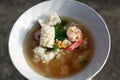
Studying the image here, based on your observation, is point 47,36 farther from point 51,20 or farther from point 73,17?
point 73,17

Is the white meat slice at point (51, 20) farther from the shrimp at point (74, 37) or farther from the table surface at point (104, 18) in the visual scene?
the table surface at point (104, 18)

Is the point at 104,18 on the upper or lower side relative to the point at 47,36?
lower

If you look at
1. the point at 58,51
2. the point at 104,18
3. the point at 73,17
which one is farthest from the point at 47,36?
the point at 104,18

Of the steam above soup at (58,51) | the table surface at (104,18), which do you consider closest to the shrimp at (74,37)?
the steam above soup at (58,51)

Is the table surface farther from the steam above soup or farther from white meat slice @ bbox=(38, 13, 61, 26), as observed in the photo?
white meat slice @ bbox=(38, 13, 61, 26)

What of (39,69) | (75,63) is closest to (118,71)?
(75,63)

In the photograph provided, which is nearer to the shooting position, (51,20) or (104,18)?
(51,20)

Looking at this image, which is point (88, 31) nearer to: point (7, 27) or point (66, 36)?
point (66, 36)

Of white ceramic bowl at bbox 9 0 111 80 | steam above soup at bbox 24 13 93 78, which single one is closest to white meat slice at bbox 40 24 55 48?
steam above soup at bbox 24 13 93 78
